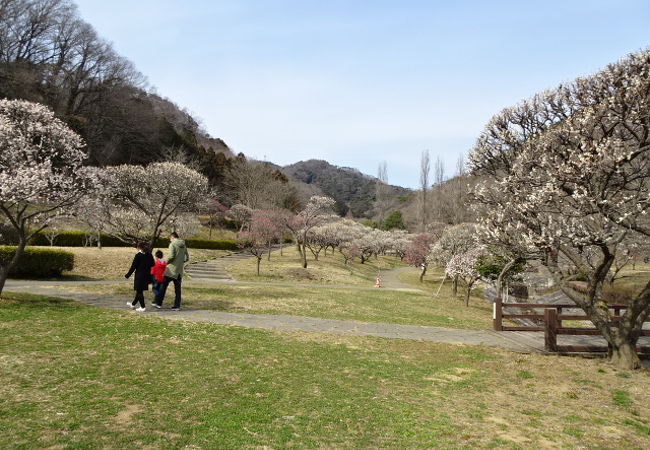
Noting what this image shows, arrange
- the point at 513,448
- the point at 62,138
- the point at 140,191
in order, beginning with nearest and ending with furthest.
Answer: the point at 513,448, the point at 62,138, the point at 140,191

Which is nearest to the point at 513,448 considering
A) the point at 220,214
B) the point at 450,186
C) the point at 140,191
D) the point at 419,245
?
the point at 140,191

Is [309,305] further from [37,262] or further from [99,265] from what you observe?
[99,265]

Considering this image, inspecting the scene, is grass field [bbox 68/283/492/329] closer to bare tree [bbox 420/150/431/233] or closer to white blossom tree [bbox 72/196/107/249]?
white blossom tree [bbox 72/196/107/249]

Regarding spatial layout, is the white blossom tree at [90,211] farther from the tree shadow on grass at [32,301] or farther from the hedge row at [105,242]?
the hedge row at [105,242]

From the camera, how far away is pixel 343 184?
144 meters

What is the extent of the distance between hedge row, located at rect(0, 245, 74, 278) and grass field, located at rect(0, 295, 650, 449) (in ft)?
28.5

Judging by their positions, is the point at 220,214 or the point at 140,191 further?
the point at 220,214

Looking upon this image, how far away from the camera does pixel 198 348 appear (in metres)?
8.13

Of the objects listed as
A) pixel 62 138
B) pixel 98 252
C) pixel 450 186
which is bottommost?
pixel 98 252

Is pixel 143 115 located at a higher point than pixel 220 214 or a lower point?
higher

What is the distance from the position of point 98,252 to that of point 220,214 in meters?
25.3

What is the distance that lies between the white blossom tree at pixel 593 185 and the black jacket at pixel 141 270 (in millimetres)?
9711

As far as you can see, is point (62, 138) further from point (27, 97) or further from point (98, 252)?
point (27, 97)

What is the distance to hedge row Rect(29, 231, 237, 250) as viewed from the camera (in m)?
25.3
